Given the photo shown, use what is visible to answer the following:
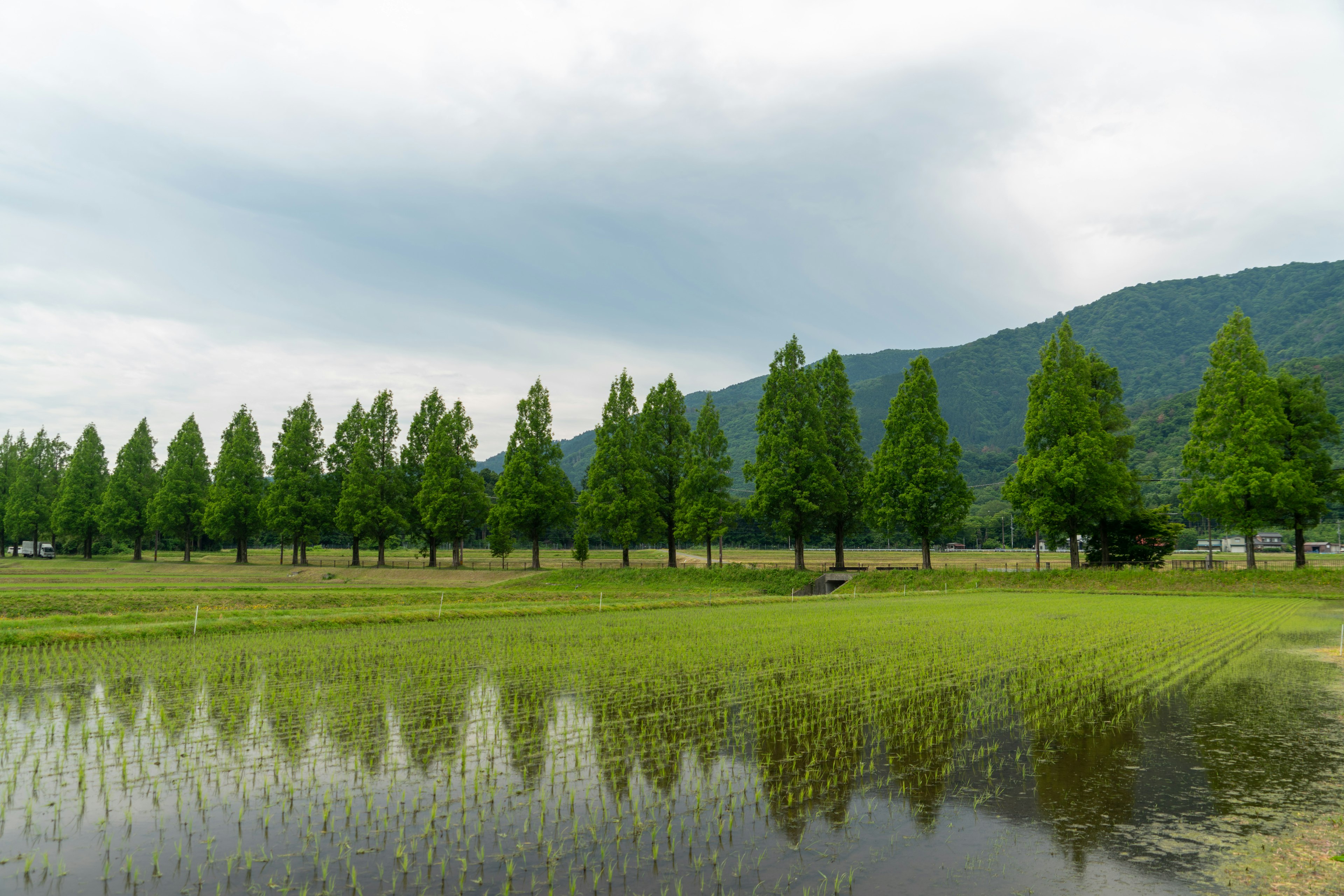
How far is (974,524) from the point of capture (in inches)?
6757

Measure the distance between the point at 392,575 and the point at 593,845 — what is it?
56.9m

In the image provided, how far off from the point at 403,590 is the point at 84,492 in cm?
5747

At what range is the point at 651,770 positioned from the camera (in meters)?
9.50

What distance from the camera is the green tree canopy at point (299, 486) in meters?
68.9

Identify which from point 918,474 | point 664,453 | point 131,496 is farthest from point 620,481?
point 131,496

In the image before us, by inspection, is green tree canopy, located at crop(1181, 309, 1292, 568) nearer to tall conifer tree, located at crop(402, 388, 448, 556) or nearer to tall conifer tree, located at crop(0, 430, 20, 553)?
tall conifer tree, located at crop(402, 388, 448, 556)

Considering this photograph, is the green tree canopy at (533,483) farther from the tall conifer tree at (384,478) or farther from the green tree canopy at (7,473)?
the green tree canopy at (7,473)

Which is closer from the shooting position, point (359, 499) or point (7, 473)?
point (359, 499)

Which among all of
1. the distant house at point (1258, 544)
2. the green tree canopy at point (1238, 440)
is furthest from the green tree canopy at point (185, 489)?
the distant house at point (1258, 544)

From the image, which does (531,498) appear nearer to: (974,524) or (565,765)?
(565,765)

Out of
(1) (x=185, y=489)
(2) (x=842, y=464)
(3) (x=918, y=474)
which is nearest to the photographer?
(3) (x=918, y=474)

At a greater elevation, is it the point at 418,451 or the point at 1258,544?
the point at 418,451

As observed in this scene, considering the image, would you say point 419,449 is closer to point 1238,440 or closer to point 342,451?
point 342,451

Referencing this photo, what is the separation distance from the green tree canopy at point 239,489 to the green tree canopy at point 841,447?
52.4 metres
